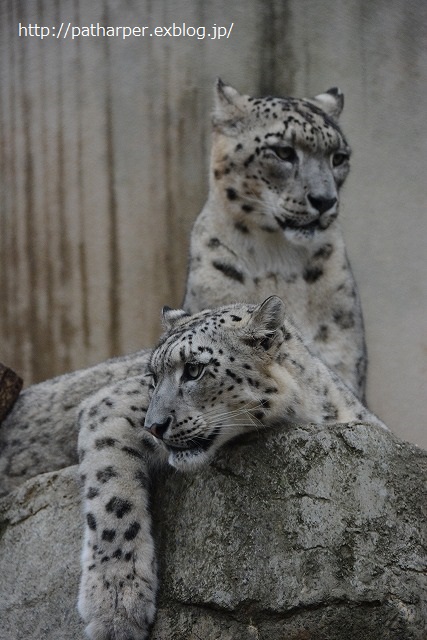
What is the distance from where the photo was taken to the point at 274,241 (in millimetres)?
6555

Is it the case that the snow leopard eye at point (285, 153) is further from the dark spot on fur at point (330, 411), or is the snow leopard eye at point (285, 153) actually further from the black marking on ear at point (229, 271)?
the dark spot on fur at point (330, 411)

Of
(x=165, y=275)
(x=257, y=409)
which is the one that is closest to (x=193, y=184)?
(x=165, y=275)

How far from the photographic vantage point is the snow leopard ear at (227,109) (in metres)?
6.83

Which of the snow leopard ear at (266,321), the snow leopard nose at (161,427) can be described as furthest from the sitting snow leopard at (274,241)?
the snow leopard nose at (161,427)

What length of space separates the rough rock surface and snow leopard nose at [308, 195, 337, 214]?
2086mm

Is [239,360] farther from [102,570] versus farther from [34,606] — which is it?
[34,606]

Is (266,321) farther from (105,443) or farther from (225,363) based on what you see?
(105,443)

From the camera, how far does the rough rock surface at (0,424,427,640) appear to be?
4027 millimetres

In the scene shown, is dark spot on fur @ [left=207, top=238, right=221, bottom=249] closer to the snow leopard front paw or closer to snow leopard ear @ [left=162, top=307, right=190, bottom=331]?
snow leopard ear @ [left=162, top=307, right=190, bottom=331]

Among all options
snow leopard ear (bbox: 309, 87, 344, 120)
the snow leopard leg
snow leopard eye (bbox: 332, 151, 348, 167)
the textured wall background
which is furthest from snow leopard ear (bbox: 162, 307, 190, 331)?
the textured wall background

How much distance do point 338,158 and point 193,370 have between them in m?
2.64

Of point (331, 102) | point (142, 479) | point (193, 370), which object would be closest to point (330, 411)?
point (193, 370)

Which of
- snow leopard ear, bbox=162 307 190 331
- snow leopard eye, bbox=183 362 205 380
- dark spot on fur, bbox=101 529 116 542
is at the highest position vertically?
snow leopard ear, bbox=162 307 190 331

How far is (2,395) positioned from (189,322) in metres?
1.76
